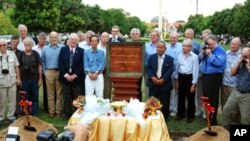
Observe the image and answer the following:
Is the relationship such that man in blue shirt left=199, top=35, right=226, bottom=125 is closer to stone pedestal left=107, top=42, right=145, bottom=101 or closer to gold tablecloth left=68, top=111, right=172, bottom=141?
stone pedestal left=107, top=42, right=145, bottom=101

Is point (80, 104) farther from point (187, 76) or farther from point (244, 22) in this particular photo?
point (244, 22)

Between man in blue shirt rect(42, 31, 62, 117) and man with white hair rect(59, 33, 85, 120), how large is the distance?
300mm

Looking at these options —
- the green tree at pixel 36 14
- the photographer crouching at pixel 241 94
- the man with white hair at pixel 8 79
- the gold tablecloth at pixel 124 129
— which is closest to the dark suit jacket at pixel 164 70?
the photographer crouching at pixel 241 94

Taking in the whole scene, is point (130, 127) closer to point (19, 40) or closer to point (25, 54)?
point (25, 54)

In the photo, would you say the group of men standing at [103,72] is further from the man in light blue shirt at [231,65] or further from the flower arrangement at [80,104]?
the flower arrangement at [80,104]

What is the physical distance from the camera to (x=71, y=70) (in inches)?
372

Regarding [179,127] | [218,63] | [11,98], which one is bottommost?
[179,127]

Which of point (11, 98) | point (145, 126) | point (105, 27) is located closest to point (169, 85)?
point (145, 126)

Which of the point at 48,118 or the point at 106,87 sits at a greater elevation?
the point at 106,87

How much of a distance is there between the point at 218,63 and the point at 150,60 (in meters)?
1.48

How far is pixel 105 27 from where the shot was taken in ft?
271

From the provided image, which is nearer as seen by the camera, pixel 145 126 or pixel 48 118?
pixel 145 126

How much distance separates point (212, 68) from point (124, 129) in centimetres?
271

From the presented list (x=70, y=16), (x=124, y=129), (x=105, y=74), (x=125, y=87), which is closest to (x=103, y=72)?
(x=105, y=74)
